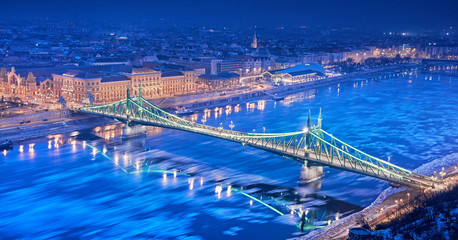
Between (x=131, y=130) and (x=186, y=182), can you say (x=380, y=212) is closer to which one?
(x=186, y=182)

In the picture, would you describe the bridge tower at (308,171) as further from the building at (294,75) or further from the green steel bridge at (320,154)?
the building at (294,75)

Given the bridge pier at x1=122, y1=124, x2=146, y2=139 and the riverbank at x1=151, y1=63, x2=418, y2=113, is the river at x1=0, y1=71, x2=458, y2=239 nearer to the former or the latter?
the bridge pier at x1=122, y1=124, x2=146, y2=139

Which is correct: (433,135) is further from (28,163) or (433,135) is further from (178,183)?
(28,163)

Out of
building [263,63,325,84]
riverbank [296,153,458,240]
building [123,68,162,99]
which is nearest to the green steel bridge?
riverbank [296,153,458,240]

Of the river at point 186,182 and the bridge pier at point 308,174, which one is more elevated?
the bridge pier at point 308,174

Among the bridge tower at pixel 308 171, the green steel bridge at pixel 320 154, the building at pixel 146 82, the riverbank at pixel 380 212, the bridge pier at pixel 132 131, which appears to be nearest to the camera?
the riverbank at pixel 380 212

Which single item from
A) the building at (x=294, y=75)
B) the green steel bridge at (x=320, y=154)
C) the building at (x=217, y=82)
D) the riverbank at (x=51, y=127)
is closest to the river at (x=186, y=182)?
the riverbank at (x=51, y=127)
